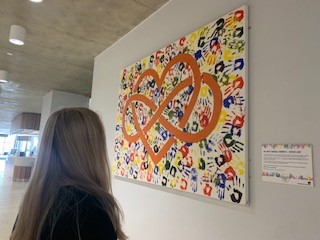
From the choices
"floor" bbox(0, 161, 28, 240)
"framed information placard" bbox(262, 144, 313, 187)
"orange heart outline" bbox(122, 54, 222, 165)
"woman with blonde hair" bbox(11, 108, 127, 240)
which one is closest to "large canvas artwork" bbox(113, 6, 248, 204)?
"orange heart outline" bbox(122, 54, 222, 165)

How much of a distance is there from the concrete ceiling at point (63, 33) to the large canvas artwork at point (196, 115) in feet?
2.27

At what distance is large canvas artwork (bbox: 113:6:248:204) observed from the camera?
174 centimetres

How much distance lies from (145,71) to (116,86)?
0.91m

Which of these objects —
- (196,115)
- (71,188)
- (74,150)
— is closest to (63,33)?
(196,115)

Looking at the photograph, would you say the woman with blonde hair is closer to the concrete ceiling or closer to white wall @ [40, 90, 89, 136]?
the concrete ceiling

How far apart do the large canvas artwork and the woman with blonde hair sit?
95 centimetres

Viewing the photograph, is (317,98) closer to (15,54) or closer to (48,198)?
(48,198)

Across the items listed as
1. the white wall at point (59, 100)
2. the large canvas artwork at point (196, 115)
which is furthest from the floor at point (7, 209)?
the white wall at point (59, 100)

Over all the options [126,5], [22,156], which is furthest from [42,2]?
[22,156]

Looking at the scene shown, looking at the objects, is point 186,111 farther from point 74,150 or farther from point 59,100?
point 59,100

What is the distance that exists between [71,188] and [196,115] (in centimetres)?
131

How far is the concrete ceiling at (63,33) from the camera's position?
285 cm

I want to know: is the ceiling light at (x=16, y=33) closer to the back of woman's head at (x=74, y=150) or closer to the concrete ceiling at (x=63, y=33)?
the concrete ceiling at (x=63, y=33)

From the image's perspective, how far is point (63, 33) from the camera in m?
3.53
